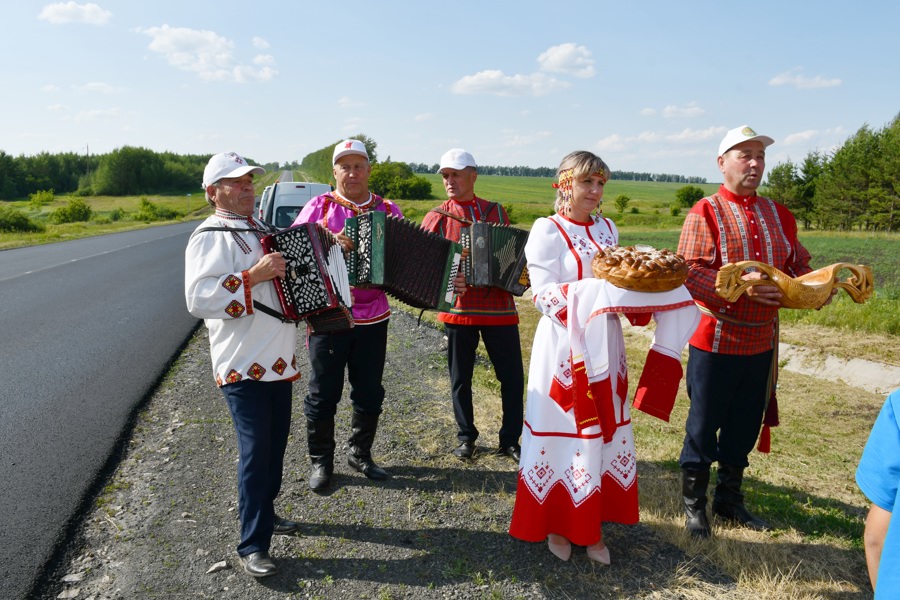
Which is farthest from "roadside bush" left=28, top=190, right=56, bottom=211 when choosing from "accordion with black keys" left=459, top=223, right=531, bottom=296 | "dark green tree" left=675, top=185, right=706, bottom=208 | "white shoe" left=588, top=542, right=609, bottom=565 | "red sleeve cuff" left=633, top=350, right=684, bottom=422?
"red sleeve cuff" left=633, top=350, right=684, bottom=422

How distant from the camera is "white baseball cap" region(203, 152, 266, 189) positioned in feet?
11.2

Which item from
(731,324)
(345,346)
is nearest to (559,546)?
(731,324)

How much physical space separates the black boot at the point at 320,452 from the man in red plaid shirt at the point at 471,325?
1109 millimetres

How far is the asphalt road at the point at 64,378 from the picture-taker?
4.17 metres

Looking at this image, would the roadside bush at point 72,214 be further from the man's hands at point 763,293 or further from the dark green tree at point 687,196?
the dark green tree at point 687,196

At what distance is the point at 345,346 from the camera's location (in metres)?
4.51

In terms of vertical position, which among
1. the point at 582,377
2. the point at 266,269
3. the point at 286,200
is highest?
the point at 286,200

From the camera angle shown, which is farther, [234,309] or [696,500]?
[696,500]

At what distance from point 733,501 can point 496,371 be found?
6.41 ft

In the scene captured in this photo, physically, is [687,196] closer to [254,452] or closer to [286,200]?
[286,200]

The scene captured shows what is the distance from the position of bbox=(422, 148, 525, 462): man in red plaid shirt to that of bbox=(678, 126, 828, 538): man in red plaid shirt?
147cm

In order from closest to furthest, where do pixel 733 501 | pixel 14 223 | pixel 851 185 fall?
1. pixel 733 501
2. pixel 14 223
3. pixel 851 185

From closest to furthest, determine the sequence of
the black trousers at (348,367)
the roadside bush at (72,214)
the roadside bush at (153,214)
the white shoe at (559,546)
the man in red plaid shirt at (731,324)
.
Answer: the white shoe at (559,546)
the man in red plaid shirt at (731,324)
the black trousers at (348,367)
the roadside bush at (72,214)
the roadside bush at (153,214)

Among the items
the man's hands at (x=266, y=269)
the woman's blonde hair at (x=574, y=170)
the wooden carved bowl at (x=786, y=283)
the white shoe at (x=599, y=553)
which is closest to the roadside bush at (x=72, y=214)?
the man's hands at (x=266, y=269)
